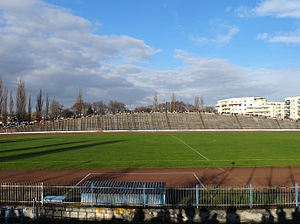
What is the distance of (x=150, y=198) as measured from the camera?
12.0 m

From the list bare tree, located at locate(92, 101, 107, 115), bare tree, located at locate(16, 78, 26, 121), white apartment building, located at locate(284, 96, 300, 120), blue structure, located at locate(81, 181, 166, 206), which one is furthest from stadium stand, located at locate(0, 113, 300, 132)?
bare tree, located at locate(92, 101, 107, 115)

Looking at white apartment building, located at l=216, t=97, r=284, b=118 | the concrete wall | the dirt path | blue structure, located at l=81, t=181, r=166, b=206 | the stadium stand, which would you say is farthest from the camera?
white apartment building, located at l=216, t=97, r=284, b=118

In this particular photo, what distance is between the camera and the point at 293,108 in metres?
135

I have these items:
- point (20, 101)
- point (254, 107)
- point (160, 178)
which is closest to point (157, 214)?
point (160, 178)

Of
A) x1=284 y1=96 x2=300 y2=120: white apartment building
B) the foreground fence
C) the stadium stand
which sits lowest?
the foreground fence

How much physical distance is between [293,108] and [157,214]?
151m

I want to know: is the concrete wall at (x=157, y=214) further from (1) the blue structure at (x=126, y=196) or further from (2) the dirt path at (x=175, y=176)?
(2) the dirt path at (x=175, y=176)

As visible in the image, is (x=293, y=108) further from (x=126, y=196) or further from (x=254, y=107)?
(x=126, y=196)

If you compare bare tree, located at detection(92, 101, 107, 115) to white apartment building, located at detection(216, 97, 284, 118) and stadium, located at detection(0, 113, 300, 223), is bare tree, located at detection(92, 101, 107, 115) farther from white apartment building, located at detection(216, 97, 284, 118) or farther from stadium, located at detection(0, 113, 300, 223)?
stadium, located at detection(0, 113, 300, 223)

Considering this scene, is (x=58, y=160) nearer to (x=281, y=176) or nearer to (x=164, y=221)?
(x=164, y=221)

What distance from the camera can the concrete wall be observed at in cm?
1089

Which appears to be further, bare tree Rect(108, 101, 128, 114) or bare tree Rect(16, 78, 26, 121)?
bare tree Rect(108, 101, 128, 114)

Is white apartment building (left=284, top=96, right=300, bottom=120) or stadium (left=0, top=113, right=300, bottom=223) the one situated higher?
white apartment building (left=284, top=96, right=300, bottom=120)

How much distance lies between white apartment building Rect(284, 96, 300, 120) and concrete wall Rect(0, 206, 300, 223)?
140659 millimetres
